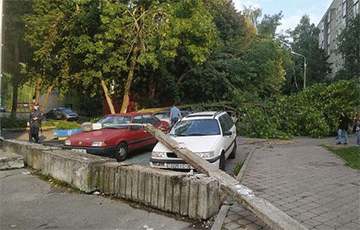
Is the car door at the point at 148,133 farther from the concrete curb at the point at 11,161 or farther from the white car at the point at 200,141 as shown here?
the concrete curb at the point at 11,161

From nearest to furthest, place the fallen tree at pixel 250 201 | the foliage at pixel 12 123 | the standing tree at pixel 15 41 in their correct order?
the fallen tree at pixel 250 201, the foliage at pixel 12 123, the standing tree at pixel 15 41

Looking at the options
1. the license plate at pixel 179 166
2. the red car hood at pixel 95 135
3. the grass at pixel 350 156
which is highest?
the red car hood at pixel 95 135

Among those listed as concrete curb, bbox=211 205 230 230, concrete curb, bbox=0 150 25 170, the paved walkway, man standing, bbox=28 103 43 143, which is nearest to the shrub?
man standing, bbox=28 103 43 143

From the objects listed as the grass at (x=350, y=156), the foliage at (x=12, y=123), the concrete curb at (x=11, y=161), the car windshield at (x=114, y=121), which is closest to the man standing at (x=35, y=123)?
the car windshield at (x=114, y=121)

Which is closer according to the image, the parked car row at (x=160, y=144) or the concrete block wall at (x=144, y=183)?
the concrete block wall at (x=144, y=183)

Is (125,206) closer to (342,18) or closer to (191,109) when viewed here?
(191,109)

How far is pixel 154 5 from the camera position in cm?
1864

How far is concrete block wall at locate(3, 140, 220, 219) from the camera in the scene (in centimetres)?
482

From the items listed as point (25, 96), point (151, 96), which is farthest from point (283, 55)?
point (25, 96)

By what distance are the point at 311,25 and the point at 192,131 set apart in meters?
62.1

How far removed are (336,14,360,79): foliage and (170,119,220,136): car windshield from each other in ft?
A: 93.8

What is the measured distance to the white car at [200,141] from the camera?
7473mm

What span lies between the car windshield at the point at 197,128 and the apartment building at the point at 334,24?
134 feet

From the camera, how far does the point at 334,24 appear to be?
187ft
